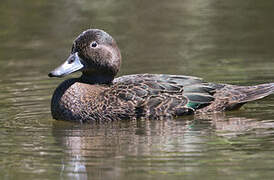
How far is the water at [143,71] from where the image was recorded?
8422 mm

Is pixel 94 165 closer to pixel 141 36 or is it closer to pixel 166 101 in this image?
pixel 166 101

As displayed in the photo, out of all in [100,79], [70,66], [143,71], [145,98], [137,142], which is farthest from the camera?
[143,71]

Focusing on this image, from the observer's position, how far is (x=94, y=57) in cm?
1109

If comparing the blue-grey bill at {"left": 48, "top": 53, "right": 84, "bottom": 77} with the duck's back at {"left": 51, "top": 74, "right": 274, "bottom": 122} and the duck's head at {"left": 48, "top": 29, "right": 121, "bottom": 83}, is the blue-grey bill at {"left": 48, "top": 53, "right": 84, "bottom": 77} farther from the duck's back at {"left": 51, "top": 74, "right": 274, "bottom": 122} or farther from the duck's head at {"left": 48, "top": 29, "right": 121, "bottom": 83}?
the duck's back at {"left": 51, "top": 74, "right": 274, "bottom": 122}

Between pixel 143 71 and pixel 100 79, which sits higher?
pixel 143 71

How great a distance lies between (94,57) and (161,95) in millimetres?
1152

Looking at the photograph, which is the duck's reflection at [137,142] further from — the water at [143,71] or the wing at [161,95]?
the wing at [161,95]

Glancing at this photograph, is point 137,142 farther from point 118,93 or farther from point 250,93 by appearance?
point 250,93

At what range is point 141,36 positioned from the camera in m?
16.9

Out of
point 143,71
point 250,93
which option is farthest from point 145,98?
point 143,71

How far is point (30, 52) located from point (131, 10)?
3.78 meters

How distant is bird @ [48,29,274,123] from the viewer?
10.7m

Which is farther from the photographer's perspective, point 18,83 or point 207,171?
point 18,83

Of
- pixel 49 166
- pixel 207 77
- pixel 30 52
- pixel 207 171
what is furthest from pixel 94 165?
pixel 30 52
